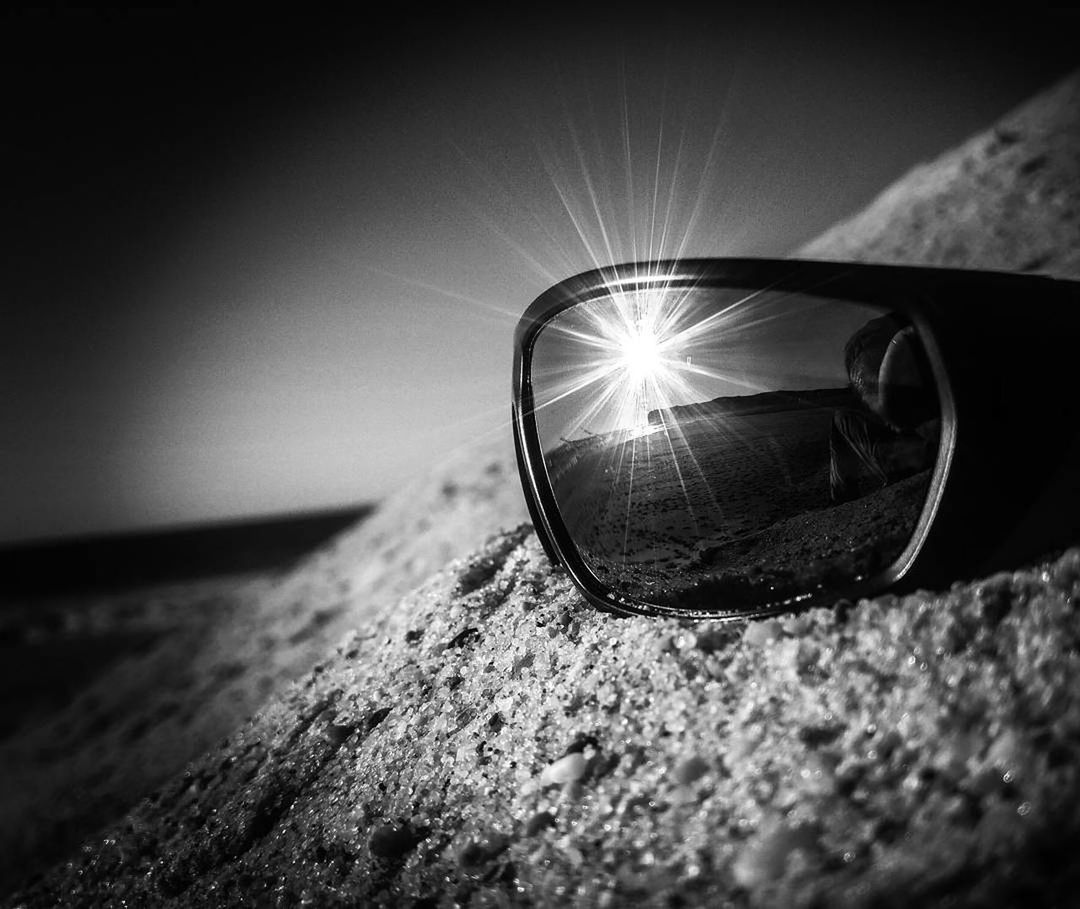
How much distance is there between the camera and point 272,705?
1.91 metres

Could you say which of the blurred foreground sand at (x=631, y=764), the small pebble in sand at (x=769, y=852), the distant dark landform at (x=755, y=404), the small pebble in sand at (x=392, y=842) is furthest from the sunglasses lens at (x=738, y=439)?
the small pebble in sand at (x=392, y=842)

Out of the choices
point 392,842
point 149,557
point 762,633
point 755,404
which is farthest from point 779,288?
point 149,557

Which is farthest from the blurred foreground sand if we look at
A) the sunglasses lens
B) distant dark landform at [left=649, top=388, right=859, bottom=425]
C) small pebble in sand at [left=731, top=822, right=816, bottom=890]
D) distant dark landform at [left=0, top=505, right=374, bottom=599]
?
distant dark landform at [left=0, top=505, right=374, bottom=599]

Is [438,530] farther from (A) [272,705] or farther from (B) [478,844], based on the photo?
(B) [478,844]

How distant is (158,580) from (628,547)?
2457 centimetres

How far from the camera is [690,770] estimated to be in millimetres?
904

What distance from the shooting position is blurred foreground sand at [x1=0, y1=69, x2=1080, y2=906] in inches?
26.8

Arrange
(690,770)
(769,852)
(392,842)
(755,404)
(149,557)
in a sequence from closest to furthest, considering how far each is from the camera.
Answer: (769,852) → (690,770) → (392,842) → (755,404) → (149,557)

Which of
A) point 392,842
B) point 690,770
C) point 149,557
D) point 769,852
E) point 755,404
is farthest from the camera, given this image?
point 149,557

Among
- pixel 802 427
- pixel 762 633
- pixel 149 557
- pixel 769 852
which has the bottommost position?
pixel 769 852

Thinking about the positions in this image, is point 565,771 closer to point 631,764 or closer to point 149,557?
point 631,764

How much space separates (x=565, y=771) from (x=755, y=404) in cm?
76

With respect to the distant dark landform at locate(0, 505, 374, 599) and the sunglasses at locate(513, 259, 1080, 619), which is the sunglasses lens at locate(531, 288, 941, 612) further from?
the distant dark landform at locate(0, 505, 374, 599)

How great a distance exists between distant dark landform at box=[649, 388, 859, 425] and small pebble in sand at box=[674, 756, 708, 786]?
0.64 meters
